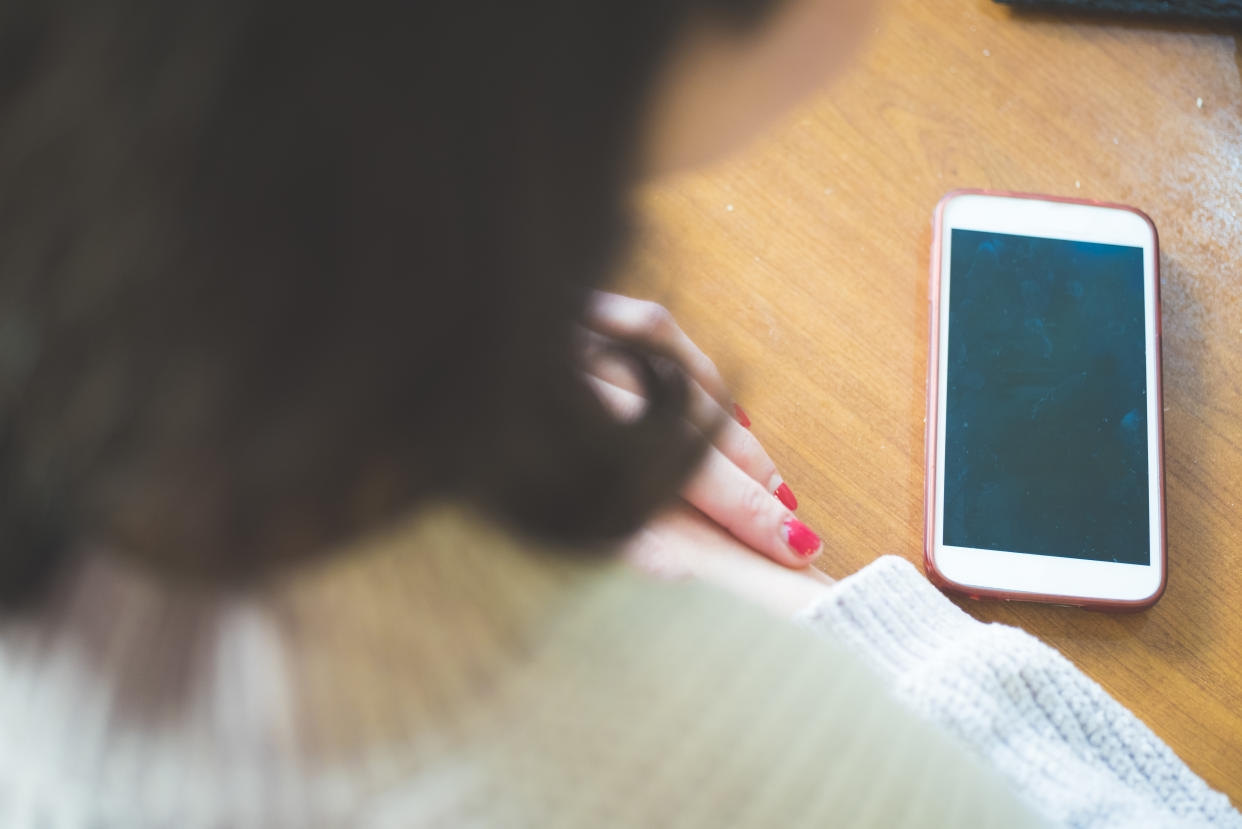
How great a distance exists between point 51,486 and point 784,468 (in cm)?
41

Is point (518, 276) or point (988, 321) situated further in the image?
point (988, 321)

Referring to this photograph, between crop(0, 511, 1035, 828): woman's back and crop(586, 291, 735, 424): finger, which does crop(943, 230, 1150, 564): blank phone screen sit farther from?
crop(0, 511, 1035, 828): woman's back

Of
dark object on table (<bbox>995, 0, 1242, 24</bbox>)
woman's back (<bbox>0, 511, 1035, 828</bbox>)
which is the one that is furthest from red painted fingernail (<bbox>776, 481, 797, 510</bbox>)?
dark object on table (<bbox>995, 0, 1242, 24</bbox>)

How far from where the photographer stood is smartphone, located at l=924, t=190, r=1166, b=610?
536mm

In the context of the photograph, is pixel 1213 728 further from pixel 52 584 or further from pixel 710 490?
pixel 52 584

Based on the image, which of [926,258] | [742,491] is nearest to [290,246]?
[742,491]

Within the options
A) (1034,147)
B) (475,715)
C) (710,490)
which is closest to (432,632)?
(475,715)

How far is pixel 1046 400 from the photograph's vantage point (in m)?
0.56

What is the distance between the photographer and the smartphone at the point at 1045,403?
1.76 feet

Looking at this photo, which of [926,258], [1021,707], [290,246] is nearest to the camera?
[290,246]

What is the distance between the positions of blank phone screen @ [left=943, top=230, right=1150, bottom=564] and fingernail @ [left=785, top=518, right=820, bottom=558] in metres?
0.08

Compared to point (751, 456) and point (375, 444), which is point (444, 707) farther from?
point (751, 456)

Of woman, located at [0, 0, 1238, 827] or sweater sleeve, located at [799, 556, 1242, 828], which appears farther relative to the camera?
sweater sleeve, located at [799, 556, 1242, 828]

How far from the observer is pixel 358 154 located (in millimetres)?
209
